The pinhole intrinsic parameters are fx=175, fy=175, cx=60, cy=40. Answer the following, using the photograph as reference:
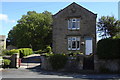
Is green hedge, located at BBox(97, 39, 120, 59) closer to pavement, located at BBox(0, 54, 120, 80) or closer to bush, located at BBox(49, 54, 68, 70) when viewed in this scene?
pavement, located at BBox(0, 54, 120, 80)

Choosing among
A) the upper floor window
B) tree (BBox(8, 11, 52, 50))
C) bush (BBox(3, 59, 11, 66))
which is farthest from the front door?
tree (BBox(8, 11, 52, 50))

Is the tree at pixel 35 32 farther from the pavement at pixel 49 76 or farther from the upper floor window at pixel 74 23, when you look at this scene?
the pavement at pixel 49 76

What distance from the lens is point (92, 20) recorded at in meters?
26.2

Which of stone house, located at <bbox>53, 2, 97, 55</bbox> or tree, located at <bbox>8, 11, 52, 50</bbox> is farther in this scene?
tree, located at <bbox>8, 11, 52, 50</bbox>

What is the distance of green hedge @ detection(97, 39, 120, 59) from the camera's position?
15547 millimetres

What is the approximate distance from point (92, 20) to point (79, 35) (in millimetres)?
2975

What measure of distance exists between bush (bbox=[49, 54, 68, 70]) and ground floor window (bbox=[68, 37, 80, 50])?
31.7 feet

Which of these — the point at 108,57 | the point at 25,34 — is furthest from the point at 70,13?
the point at 25,34

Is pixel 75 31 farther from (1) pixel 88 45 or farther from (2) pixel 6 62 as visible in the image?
(2) pixel 6 62

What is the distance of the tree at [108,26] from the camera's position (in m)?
31.6

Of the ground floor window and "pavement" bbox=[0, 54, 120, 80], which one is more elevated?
the ground floor window

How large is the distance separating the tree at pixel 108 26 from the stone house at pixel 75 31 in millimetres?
7191

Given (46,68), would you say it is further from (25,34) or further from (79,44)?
(25,34)

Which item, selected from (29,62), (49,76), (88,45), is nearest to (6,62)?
(49,76)
